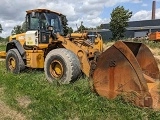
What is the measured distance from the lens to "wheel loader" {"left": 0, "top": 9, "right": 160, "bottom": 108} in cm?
582

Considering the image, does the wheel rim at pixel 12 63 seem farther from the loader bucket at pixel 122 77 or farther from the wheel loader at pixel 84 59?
the loader bucket at pixel 122 77

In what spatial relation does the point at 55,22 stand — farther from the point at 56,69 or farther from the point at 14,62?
the point at 56,69

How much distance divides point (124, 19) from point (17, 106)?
34411 mm

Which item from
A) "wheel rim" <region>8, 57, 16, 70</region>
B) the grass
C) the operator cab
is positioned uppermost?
the operator cab

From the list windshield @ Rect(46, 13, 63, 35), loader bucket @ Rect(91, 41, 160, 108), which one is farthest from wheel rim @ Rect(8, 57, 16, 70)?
loader bucket @ Rect(91, 41, 160, 108)

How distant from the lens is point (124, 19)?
Answer: 3947 centimetres

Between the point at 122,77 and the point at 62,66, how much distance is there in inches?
96.7

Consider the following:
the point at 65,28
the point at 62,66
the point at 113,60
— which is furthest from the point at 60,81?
the point at 65,28

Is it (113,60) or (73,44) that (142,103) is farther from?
(73,44)

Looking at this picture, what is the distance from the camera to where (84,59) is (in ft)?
26.2

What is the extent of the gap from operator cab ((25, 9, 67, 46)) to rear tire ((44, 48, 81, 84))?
1.41m

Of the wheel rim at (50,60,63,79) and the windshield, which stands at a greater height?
the windshield

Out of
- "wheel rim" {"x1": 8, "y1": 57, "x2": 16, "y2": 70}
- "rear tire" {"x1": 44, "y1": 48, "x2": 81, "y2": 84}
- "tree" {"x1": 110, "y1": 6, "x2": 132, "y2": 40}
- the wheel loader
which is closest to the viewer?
the wheel loader

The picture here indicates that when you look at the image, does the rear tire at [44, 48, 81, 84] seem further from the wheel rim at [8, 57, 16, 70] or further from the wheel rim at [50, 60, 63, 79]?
the wheel rim at [8, 57, 16, 70]
